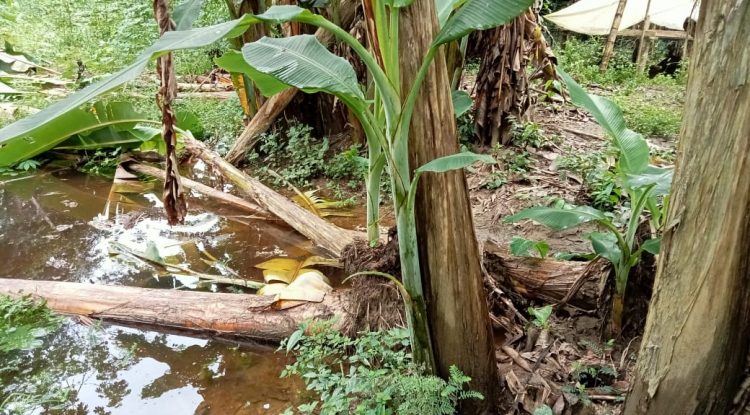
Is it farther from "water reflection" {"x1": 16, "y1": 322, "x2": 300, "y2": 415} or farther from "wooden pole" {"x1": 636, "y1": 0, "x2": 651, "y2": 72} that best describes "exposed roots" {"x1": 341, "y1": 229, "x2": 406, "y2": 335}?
"wooden pole" {"x1": 636, "y1": 0, "x2": 651, "y2": 72}

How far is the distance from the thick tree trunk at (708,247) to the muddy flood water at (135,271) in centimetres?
160

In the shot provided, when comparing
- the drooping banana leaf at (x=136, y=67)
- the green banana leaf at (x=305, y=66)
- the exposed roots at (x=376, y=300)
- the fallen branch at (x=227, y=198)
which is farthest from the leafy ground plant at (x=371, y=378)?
the fallen branch at (x=227, y=198)

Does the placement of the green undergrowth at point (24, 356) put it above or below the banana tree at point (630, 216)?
below

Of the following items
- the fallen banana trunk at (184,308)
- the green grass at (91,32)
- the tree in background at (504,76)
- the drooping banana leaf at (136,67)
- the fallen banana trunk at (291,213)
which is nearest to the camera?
the drooping banana leaf at (136,67)

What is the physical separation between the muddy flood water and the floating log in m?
1.19

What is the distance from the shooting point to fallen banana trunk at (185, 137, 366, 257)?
3.49m

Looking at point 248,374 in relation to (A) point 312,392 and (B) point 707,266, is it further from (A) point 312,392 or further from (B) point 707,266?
(B) point 707,266

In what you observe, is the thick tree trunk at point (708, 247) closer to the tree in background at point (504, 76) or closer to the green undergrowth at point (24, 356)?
the green undergrowth at point (24, 356)

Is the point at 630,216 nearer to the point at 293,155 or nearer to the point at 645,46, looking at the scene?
the point at 293,155

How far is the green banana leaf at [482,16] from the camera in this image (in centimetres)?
137

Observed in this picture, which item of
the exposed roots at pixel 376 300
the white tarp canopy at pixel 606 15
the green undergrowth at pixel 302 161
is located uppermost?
the white tarp canopy at pixel 606 15

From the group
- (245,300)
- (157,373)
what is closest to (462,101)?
(245,300)

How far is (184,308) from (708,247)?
252 centimetres

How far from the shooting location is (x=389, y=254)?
2.36 m
